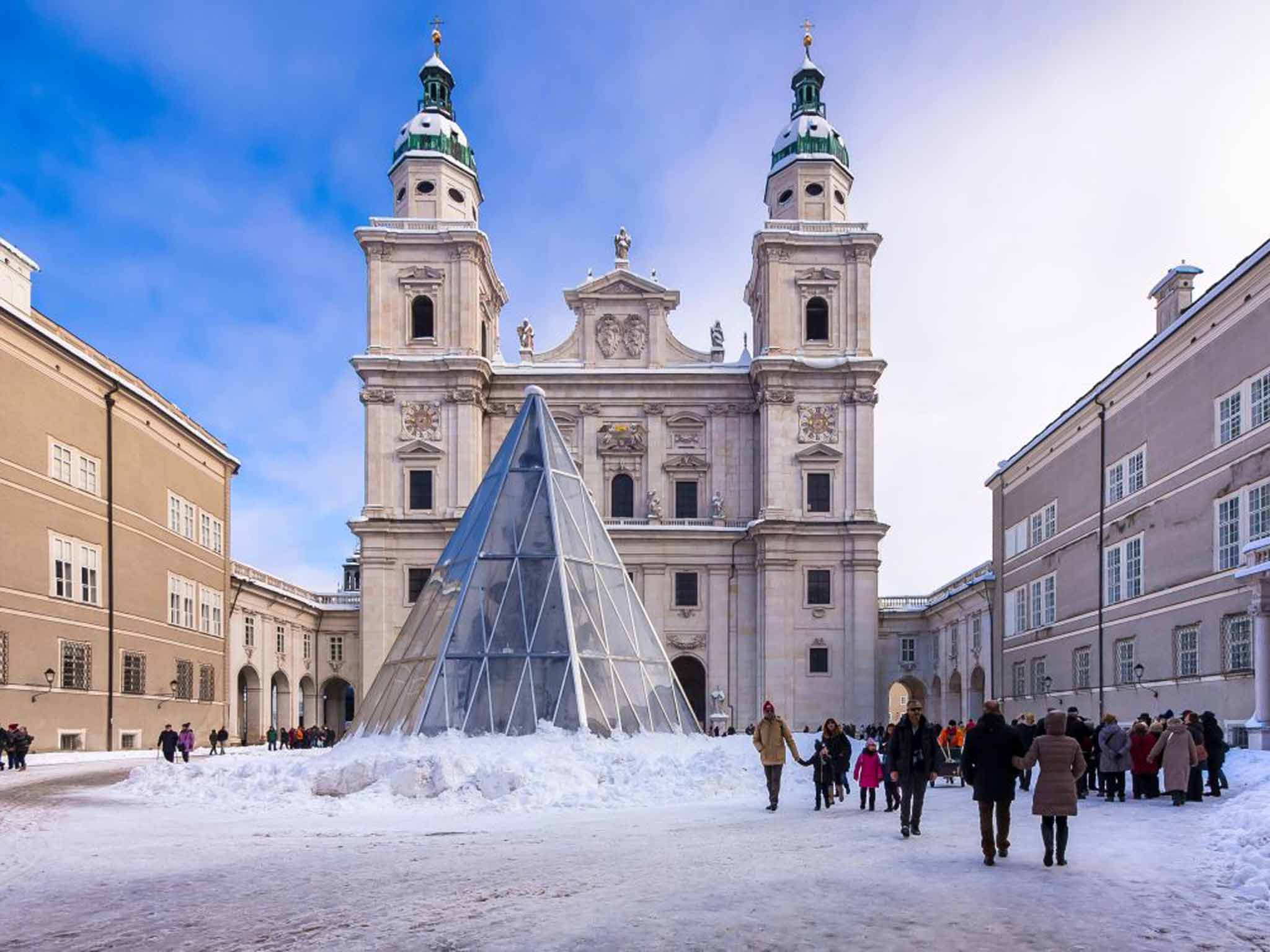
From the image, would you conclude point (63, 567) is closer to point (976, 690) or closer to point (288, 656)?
point (288, 656)

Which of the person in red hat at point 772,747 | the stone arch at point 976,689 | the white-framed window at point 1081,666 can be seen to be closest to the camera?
the person in red hat at point 772,747

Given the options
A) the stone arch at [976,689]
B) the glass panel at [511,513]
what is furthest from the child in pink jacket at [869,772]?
the stone arch at [976,689]

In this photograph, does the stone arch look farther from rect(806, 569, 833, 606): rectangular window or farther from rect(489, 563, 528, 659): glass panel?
rect(489, 563, 528, 659): glass panel

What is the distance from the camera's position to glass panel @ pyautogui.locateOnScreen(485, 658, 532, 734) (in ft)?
68.2

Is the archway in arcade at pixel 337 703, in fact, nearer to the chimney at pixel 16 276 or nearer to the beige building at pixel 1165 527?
the chimney at pixel 16 276

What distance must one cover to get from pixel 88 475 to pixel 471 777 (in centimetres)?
2440

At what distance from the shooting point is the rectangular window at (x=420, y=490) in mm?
52984

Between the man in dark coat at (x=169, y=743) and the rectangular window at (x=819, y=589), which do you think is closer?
the man in dark coat at (x=169, y=743)

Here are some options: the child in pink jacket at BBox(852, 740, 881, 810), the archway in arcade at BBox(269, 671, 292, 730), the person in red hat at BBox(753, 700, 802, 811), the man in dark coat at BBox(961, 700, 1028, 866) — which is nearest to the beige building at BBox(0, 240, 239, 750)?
the archway in arcade at BBox(269, 671, 292, 730)

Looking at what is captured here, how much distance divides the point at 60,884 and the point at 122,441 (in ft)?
101

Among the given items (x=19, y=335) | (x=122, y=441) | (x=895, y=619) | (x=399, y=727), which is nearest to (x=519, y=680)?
(x=399, y=727)

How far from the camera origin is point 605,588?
24.5 metres

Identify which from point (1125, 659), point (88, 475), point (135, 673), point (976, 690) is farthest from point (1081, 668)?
point (88, 475)

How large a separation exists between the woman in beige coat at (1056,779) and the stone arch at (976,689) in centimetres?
3865
